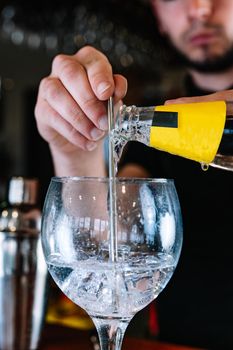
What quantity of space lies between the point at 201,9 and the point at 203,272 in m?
0.69

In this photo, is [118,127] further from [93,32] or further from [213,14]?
[93,32]

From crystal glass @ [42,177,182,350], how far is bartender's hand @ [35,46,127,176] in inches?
5.2

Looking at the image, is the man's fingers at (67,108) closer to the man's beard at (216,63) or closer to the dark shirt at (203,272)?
the dark shirt at (203,272)

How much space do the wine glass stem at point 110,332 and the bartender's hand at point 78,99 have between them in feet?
0.78

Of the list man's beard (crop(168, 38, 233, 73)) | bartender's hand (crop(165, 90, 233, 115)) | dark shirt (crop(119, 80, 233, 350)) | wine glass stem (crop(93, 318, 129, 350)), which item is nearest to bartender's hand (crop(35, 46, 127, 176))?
bartender's hand (crop(165, 90, 233, 115))

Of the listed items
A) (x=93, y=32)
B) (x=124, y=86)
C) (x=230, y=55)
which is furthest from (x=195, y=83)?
(x=124, y=86)

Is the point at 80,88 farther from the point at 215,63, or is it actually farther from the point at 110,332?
the point at 215,63

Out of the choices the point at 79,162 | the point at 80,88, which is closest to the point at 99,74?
the point at 80,88

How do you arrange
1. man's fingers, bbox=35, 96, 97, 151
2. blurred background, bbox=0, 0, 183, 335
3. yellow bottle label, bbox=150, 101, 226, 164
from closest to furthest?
yellow bottle label, bbox=150, 101, 226, 164
man's fingers, bbox=35, 96, 97, 151
blurred background, bbox=0, 0, 183, 335

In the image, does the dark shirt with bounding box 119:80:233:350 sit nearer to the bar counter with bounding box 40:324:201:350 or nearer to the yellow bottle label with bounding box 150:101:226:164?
the bar counter with bounding box 40:324:201:350

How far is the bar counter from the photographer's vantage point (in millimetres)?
871

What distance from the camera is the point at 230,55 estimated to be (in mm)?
1463

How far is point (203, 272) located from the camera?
4.15ft

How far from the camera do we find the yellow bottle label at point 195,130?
21.5 inches
